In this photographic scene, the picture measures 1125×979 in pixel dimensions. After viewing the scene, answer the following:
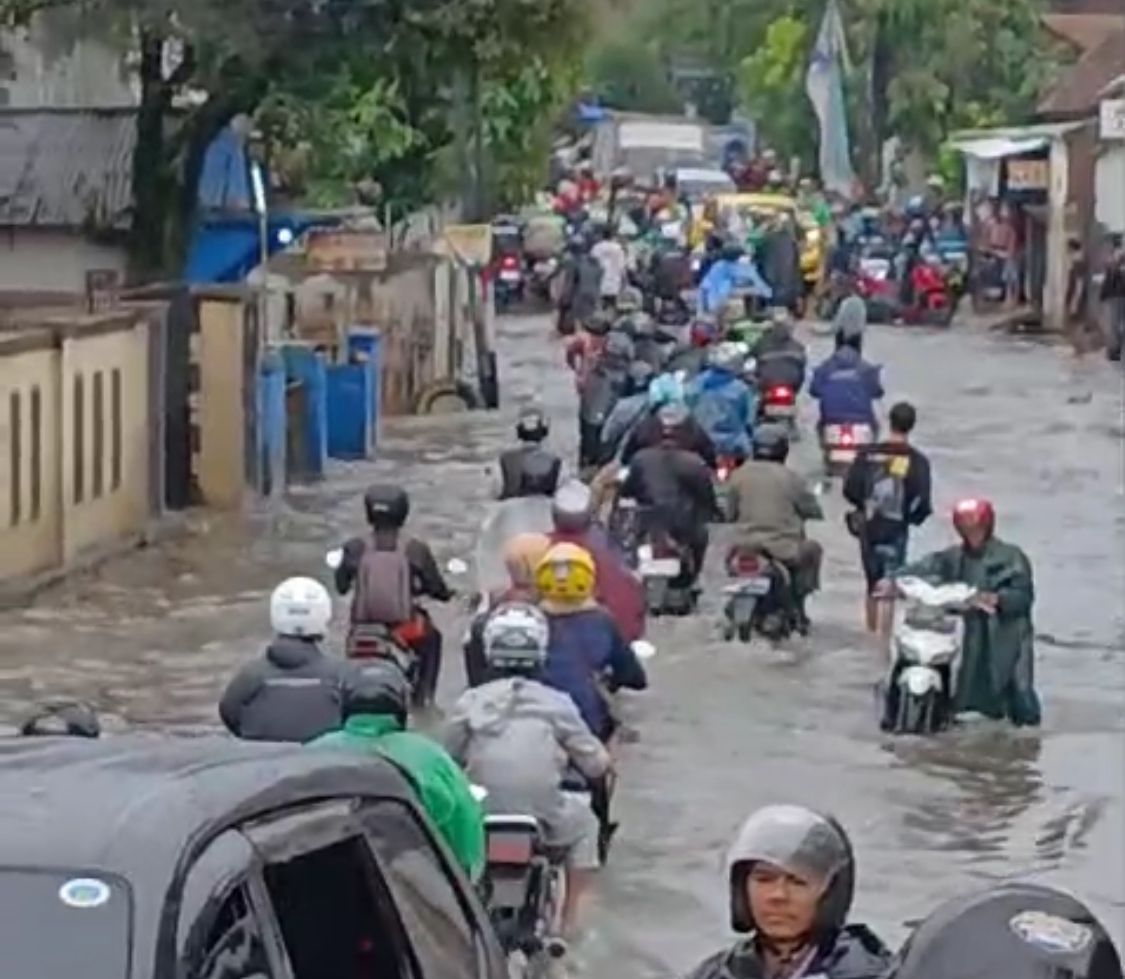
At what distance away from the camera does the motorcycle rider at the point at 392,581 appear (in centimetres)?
1575

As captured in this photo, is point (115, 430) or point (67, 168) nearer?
point (115, 430)

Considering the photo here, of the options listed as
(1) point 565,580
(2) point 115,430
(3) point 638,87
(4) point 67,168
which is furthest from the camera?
(3) point 638,87

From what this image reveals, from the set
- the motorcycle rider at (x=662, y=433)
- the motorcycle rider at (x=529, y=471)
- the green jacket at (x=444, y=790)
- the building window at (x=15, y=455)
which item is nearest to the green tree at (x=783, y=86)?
the motorcycle rider at (x=662, y=433)

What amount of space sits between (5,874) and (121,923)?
0.74 ft

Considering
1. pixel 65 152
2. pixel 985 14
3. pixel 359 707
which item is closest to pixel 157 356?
pixel 65 152

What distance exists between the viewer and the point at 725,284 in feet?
115

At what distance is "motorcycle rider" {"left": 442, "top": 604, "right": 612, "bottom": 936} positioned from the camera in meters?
10.9

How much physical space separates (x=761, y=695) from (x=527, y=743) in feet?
23.9

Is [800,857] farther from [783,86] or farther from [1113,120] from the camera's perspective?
[783,86]

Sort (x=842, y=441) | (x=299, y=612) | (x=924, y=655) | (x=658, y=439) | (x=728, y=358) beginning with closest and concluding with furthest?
(x=299, y=612)
(x=924, y=655)
(x=658, y=439)
(x=728, y=358)
(x=842, y=441)

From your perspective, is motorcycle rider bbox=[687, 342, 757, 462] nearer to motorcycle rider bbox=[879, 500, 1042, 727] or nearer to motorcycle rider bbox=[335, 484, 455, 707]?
motorcycle rider bbox=[879, 500, 1042, 727]

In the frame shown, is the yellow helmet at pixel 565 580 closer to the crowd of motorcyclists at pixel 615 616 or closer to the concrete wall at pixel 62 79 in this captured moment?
the crowd of motorcyclists at pixel 615 616

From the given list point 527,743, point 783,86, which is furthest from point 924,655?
point 783,86

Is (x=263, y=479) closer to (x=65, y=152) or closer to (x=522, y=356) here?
(x=65, y=152)
